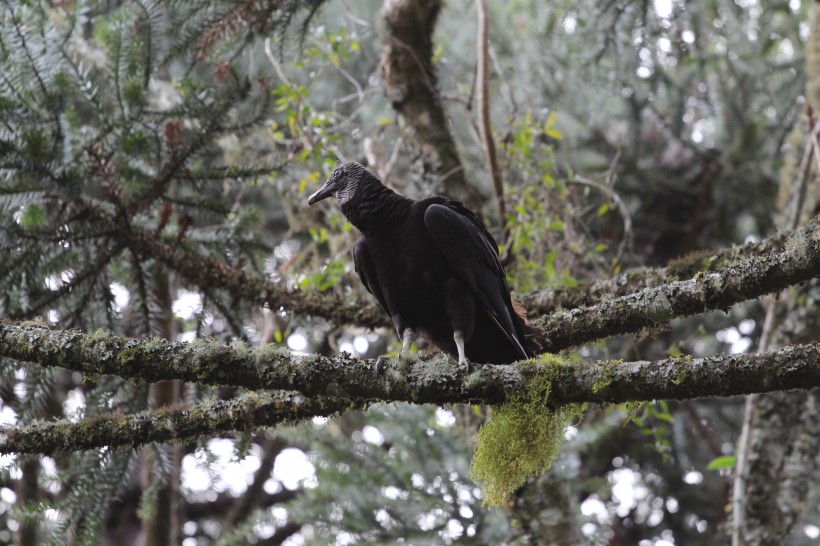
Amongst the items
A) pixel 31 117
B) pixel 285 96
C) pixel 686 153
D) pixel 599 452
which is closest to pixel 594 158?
pixel 686 153

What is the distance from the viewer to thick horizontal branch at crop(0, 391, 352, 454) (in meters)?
2.60

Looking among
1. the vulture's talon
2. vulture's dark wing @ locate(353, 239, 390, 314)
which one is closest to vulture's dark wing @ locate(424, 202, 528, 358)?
vulture's dark wing @ locate(353, 239, 390, 314)

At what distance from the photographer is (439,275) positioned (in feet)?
10.9

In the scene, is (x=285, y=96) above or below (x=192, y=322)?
above

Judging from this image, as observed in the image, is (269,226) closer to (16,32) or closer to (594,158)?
(594,158)

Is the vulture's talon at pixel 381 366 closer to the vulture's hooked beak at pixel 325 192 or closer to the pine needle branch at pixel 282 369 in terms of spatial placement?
the pine needle branch at pixel 282 369

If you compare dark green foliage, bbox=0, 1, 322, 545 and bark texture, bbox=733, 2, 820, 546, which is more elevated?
dark green foliage, bbox=0, 1, 322, 545

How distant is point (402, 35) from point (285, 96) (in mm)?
993

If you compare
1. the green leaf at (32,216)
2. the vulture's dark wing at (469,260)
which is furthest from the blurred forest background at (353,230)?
the vulture's dark wing at (469,260)

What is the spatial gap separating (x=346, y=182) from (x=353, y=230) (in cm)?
141

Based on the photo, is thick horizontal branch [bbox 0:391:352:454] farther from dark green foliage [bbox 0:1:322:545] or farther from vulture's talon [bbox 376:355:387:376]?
dark green foliage [bbox 0:1:322:545]

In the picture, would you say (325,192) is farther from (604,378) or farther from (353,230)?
(604,378)

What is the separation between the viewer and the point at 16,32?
3.61m

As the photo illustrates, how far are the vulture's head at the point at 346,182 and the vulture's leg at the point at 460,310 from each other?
2.16ft
